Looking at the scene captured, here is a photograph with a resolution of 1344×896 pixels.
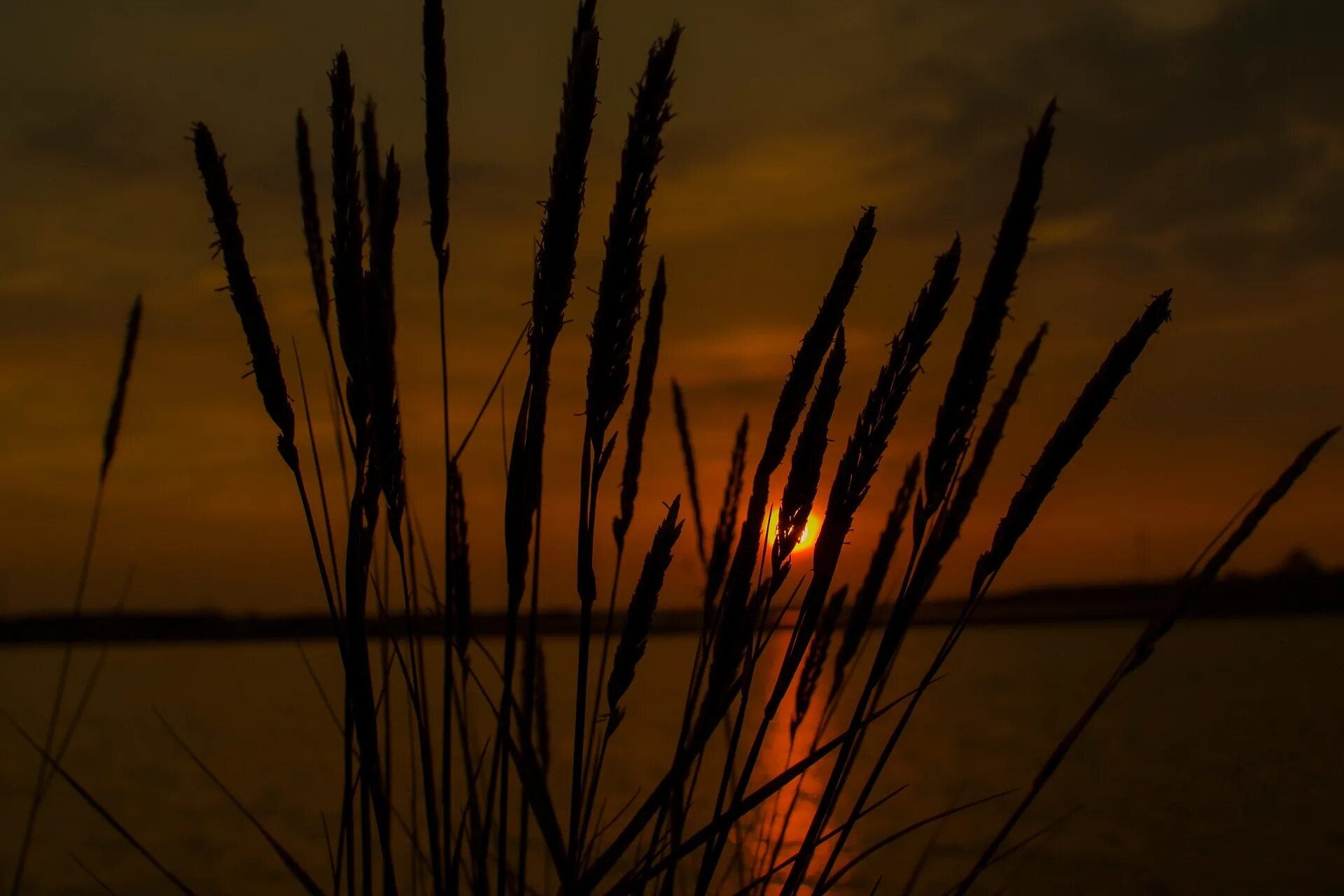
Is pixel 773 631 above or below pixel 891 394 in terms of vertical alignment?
below

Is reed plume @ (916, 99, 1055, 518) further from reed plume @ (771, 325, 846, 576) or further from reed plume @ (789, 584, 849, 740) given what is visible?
reed plume @ (789, 584, 849, 740)

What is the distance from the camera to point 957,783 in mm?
11375

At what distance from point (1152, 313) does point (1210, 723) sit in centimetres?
1760

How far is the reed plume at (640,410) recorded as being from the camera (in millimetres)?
1786

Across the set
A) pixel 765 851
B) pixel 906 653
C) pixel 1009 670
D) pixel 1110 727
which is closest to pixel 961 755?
pixel 1110 727

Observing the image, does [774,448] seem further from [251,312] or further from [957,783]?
[957,783]

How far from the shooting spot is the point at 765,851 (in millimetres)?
2334

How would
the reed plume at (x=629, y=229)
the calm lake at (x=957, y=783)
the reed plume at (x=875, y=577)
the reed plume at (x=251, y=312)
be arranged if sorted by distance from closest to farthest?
1. the reed plume at (x=629, y=229)
2. the reed plume at (x=251, y=312)
3. the reed plume at (x=875, y=577)
4. the calm lake at (x=957, y=783)

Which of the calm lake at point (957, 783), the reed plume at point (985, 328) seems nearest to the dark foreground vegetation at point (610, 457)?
the reed plume at point (985, 328)

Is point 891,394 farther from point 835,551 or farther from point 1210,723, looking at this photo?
point 1210,723

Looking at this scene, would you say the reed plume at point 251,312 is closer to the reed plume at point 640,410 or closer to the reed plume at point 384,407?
the reed plume at point 384,407

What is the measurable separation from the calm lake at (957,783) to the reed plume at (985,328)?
1.31 m

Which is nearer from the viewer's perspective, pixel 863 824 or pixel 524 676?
pixel 524 676

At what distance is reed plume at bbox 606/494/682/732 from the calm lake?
1.26 meters
